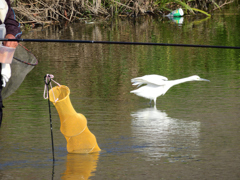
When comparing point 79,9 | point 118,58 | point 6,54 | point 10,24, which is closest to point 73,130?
point 6,54

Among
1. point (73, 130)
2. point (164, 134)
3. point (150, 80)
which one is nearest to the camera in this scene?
point (73, 130)

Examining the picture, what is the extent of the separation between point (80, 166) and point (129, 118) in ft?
6.21

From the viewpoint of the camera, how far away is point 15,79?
5.11 meters

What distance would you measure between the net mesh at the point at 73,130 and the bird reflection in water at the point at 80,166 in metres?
0.10

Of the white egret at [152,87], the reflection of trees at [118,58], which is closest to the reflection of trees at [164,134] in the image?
the white egret at [152,87]

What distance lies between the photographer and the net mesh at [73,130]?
5137 mm

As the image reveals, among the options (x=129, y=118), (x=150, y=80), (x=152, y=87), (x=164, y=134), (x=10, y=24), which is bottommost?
(x=164, y=134)

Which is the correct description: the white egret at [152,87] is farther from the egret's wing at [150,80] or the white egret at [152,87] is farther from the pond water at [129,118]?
the pond water at [129,118]

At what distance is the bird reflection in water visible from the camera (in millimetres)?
4500

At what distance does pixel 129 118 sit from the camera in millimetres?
6535

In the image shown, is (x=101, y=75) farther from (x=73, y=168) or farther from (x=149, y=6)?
(x=149, y=6)

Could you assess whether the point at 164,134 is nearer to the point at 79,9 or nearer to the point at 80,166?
the point at 80,166

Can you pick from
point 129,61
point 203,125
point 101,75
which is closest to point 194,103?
point 203,125

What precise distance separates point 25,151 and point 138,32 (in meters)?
11.3
